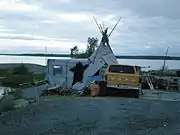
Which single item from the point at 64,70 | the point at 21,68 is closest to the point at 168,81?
the point at 64,70

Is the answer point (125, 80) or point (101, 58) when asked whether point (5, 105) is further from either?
point (101, 58)

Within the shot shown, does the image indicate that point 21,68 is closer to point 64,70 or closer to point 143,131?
point 64,70

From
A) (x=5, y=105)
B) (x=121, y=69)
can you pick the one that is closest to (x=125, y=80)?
(x=121, y=69)

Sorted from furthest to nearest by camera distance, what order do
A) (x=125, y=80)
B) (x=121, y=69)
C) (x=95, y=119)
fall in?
(x=121, y=69) → (x=125, y=80) → (x=95, y=119)

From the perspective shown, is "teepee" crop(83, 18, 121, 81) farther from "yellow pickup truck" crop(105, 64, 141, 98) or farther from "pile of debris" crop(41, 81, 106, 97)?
"yellow pickup truck" crop(105, 64, 141, 98)

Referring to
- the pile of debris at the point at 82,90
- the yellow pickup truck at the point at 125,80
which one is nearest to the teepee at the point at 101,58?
the pile of debris at the point at 82,90

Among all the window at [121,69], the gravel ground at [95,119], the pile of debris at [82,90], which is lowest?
the gravel ground at [95,119]

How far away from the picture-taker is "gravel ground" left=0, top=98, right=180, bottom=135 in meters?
14.5

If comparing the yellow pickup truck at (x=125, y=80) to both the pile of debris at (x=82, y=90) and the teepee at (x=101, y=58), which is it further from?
the teepee at (x=101, y=58)

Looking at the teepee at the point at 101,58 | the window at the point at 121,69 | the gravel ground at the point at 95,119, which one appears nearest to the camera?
the gravel ground at the point at 95,119

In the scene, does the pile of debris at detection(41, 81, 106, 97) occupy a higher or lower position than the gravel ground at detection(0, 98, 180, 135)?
higher

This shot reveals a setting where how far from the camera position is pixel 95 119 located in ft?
56.7

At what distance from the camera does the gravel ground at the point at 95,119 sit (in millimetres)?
14516

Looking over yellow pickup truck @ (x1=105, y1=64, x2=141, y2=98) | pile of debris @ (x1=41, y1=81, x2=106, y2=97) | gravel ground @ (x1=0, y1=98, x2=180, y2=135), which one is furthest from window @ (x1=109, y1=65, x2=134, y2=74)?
gravel ground @ (x1=0, y1=98, x2=180, y2=135)
